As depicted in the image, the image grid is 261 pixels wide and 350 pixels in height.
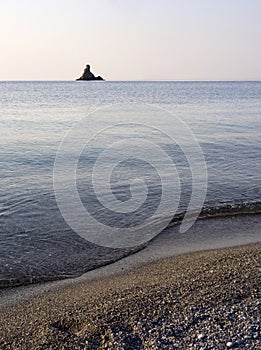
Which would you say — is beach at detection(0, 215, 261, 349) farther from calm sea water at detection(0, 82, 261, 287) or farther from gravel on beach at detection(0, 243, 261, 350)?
calm sea water at detection(0, 82, 261, 287)

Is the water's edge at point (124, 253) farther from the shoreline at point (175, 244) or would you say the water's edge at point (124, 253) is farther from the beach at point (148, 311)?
the beach at point (148, 311)

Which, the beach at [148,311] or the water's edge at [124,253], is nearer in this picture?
the beach at [148,311]

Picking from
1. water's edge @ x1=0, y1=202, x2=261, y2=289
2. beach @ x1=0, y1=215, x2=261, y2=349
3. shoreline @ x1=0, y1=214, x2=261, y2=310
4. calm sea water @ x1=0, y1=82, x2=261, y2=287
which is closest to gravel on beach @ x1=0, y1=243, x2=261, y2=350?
beach @ x1=0, y1=215, x2=261, y2=349

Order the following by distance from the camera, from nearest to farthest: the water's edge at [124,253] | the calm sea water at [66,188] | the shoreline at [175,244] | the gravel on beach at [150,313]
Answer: the gravel on beach at [150,313] < the shoreline at [175,244] < the water's edge at [124,253] < the calm sea water at [66,188]

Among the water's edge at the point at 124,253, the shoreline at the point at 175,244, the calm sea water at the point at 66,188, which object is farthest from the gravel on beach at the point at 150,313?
the calm sea water at the point at 66,188

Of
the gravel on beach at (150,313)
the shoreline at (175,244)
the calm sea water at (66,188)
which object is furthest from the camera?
the calm sea water at (66,188)

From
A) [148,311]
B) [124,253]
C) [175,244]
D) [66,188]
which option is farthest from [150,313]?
[66,188]

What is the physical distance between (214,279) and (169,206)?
5485 mm

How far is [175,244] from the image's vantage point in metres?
10.5

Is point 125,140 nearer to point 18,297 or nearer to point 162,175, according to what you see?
point 162,175

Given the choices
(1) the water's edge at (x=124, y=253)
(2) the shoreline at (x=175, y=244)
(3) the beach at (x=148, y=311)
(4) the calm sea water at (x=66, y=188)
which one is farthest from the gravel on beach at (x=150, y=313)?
(4) the calm sea water at (x=66, y=188)

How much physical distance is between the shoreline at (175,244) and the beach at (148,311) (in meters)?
0.13

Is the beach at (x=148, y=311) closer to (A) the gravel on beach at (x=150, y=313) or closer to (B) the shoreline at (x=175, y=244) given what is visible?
(A) the gravel on beach at (x=150, y=313)

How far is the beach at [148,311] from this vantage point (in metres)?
5.99
